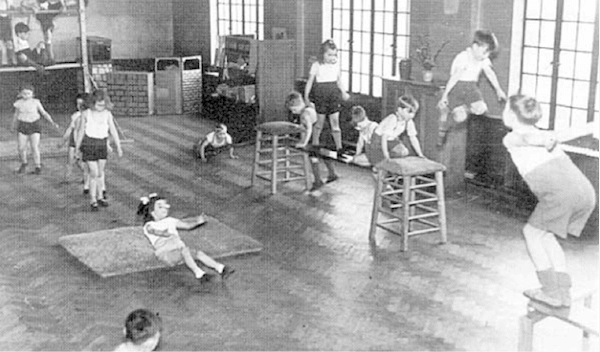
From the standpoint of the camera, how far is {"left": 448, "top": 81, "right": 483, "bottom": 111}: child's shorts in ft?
30.9

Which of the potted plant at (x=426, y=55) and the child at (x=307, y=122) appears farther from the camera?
the potted plant at (x=426, y=55)

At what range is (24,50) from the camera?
15586 mm

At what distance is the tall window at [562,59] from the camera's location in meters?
9.55

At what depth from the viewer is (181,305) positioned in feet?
23.5

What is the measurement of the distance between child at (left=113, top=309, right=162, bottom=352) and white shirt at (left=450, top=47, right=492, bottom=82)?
18.2 ft

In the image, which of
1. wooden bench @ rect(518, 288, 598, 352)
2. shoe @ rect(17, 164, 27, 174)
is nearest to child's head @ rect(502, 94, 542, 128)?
wooden bench @ rect(518, 288, 598, 352)

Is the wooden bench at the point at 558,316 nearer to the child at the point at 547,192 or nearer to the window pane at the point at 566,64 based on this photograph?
the child at the point at 547,192

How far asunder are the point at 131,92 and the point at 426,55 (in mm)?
7069

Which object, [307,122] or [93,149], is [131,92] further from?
[93,149]

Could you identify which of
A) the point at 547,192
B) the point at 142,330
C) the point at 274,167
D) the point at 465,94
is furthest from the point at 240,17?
the point at 142,330

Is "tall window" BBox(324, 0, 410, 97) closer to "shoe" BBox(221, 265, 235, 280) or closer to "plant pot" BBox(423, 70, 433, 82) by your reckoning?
"plant pot" BBox(423, 70, 433, 82)

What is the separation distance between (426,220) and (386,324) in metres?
2.98

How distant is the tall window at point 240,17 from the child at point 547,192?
11422mm

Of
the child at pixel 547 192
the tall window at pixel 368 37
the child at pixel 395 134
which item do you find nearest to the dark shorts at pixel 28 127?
the tall window at pixel 368 37
